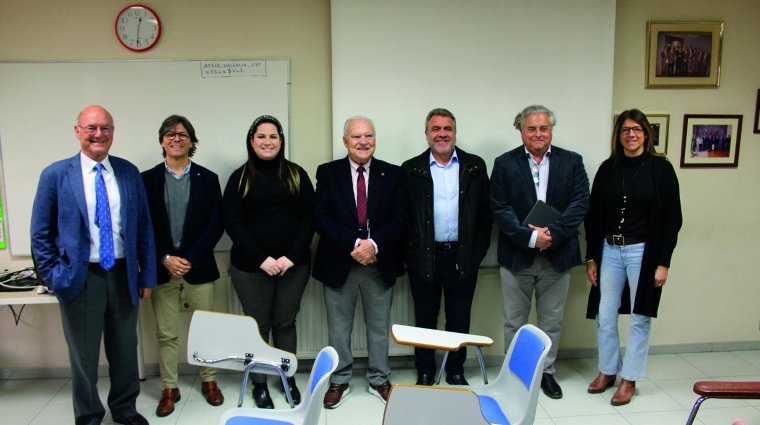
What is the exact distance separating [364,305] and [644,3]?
2.70 meters

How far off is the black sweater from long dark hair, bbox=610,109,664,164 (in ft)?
6.01

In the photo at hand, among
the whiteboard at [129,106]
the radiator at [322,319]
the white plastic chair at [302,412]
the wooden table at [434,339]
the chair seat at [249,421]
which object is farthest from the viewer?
the radiator at [322,319]

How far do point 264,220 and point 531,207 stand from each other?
1518 mm

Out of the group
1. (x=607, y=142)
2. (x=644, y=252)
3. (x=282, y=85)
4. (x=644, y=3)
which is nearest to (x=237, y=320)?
(x=282, y=85)

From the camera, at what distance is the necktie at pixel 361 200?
285 cm

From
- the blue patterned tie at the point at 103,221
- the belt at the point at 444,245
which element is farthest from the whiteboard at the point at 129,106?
the belt at the point at 444,245

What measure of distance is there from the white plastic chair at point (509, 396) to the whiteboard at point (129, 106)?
1903 mm

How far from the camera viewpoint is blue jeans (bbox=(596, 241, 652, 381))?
113 inches

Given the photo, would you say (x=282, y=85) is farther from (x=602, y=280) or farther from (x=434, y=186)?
(x=602, y=280)

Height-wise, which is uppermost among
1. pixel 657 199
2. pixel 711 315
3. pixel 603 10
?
pixel 603 10

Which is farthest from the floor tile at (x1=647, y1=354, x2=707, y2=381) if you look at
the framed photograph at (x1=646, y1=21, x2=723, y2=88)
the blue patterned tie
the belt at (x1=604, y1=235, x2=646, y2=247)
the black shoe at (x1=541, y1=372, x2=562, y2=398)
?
the blue patterned tie

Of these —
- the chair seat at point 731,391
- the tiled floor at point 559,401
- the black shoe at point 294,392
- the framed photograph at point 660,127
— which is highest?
the framed photograph at point 660,127

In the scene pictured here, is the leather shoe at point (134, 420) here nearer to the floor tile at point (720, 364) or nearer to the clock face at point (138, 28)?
the clock face at point (138, 28)

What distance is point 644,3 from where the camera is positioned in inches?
131
